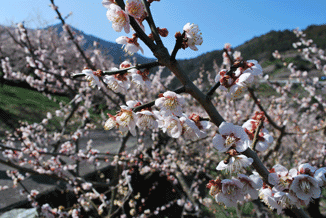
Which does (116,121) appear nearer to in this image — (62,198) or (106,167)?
(62,198)

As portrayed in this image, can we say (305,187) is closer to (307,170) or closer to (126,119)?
(307,170)

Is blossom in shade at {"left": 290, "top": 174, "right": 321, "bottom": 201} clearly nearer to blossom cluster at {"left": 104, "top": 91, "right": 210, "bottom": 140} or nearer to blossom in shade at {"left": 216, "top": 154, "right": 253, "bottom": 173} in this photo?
blossom in shade at {"left": 216, "top": 154, "right": 253, "bottom": 173}

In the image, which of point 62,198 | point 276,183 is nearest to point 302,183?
point 276,183

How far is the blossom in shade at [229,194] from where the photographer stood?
102 centimetres

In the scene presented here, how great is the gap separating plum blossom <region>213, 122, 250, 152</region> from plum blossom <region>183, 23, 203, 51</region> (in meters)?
0.46

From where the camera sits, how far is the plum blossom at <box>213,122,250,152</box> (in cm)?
85

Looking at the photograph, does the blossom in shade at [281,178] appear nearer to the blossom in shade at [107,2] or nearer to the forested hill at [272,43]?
the blossom in shade at [107,2]

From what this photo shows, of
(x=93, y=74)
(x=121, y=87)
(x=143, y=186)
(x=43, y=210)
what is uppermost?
(x=93, y=74)

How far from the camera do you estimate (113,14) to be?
89 centimetres

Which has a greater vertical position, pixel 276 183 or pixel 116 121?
pixel 116 121

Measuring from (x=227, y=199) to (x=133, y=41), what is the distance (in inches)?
41.5

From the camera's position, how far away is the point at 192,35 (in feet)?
3.17

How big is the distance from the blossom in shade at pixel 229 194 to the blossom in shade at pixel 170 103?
1.64 ft

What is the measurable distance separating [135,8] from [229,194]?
114 cm
